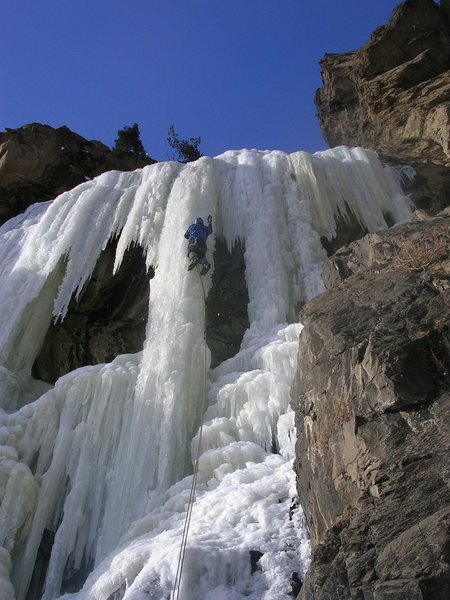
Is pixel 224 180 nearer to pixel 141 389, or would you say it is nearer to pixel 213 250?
pixel 213 250

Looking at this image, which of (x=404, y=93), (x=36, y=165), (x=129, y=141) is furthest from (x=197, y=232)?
(x=129, y=141)

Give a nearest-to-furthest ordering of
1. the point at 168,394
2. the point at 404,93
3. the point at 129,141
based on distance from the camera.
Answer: the point at 168,394 → the point at 404,93 → the point at 129,141

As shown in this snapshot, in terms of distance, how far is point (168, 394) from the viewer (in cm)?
A: 805

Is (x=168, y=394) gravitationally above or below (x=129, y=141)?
below

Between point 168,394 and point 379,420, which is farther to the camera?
point 168,394

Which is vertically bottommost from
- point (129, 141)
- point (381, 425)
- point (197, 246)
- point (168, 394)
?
point (381, 425)

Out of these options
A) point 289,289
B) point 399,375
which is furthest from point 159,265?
point 399,375

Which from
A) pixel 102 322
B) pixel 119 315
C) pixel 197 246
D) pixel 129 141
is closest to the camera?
pixel 197 246

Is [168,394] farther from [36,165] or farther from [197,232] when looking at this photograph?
[36,165]

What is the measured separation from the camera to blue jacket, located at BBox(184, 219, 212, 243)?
32.8ft

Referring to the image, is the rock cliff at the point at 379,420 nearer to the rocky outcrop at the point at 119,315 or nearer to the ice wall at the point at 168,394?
the ice wall at the point at 168,394

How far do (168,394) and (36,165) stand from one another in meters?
9.76

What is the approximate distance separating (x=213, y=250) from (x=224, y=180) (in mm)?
2156

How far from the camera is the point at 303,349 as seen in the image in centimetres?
533
